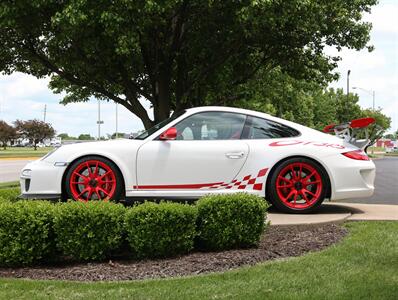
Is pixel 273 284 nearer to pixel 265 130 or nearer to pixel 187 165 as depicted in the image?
pixel 187 165

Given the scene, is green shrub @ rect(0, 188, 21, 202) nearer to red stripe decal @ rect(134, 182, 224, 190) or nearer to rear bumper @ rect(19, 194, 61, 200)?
rear bumper @ rect(19, 194, 61, 200)

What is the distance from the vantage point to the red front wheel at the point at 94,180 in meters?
6.16

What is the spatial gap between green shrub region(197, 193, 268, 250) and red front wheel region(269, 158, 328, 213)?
1400 mm

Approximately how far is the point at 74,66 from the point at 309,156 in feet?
31.2

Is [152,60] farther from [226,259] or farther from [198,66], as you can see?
[226,259]

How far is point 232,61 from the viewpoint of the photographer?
1585cm

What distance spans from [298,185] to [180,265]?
2.41 m

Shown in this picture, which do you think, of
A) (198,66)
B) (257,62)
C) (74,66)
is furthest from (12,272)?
(257,62)

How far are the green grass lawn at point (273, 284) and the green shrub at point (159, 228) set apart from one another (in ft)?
2.23

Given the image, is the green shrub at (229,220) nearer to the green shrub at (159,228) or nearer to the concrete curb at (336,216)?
the green shrub at (159,228)


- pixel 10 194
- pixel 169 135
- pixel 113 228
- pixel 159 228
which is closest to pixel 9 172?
pixel 10 194

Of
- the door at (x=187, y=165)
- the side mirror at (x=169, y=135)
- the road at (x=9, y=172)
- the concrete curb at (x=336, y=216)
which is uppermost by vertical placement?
the side mirror at (x=169, y=135)

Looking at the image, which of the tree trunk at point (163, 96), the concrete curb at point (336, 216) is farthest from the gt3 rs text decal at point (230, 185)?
the tree trunk at point (163, 96)

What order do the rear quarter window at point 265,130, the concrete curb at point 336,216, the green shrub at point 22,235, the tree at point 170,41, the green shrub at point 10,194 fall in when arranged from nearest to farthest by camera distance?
the green shrub at point 22,235 → the concrete curb at point 336,216 → the green shrub at point 10,194 → the rear quarter window at point 265,130 → the tree at point 170,41
